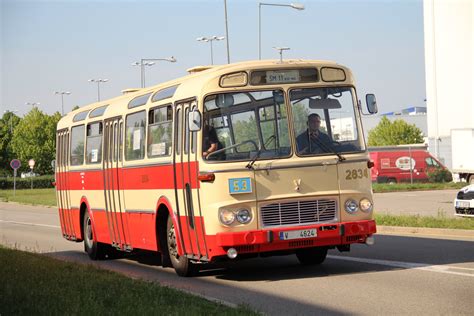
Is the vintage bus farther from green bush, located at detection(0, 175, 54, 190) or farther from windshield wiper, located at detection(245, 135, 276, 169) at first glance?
green bush, located at detection(0, 175, 54, 190)

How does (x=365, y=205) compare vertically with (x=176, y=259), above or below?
above

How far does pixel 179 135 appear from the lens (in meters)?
14.8

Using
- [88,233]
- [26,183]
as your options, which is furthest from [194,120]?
[26,183]

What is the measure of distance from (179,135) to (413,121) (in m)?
127

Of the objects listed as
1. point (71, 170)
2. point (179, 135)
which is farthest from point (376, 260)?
point (71, 170)

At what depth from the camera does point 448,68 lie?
306 ft

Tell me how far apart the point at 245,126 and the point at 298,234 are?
166 centimetres

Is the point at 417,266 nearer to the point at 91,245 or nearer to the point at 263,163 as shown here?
the point at 263,163

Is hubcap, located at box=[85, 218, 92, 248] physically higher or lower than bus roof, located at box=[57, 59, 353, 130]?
lower

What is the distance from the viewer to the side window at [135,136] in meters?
16.7

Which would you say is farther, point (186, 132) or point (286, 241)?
point (186, 132)

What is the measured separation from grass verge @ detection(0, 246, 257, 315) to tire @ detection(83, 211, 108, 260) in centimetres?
479

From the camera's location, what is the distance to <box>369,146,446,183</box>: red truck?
60.7m

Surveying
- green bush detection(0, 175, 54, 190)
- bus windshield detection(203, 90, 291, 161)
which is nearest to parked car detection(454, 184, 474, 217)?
bus windshield detection(203, 90, 291, 161)
